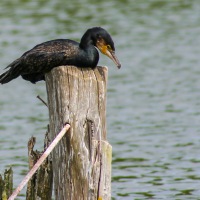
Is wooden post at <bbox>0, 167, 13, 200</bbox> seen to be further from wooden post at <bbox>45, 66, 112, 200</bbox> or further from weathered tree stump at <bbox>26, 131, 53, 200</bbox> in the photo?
wooden post at <bbox>45, 66, 112, 200</bbox>

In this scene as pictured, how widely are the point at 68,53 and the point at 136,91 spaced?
7611mm

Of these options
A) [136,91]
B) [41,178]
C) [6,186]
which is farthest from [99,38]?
[136,91]

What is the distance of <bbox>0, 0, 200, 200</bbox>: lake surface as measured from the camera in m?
11.4

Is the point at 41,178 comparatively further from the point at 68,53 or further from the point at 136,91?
the point at 136,91

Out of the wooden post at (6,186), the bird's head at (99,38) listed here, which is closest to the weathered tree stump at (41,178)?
the wooden post at (6,186)

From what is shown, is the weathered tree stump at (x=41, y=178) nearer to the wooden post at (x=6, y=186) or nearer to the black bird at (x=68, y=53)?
the wooden post at (x=6, y=186)

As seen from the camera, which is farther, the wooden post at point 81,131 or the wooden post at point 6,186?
the wooden post at point 6,186

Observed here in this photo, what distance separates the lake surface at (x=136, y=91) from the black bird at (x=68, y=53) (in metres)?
2.58

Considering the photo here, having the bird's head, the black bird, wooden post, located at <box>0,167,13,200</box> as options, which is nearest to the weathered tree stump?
wooden post, located at <box>0,167,13,200</box>

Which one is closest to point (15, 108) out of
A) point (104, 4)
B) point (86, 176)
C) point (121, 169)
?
point (121, 169)

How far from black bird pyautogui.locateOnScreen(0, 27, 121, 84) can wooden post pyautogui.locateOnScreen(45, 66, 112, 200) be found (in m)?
0.57

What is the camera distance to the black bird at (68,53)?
7.86 metres

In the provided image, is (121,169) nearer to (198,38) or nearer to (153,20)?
(198,38)

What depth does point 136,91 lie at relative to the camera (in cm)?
1550
